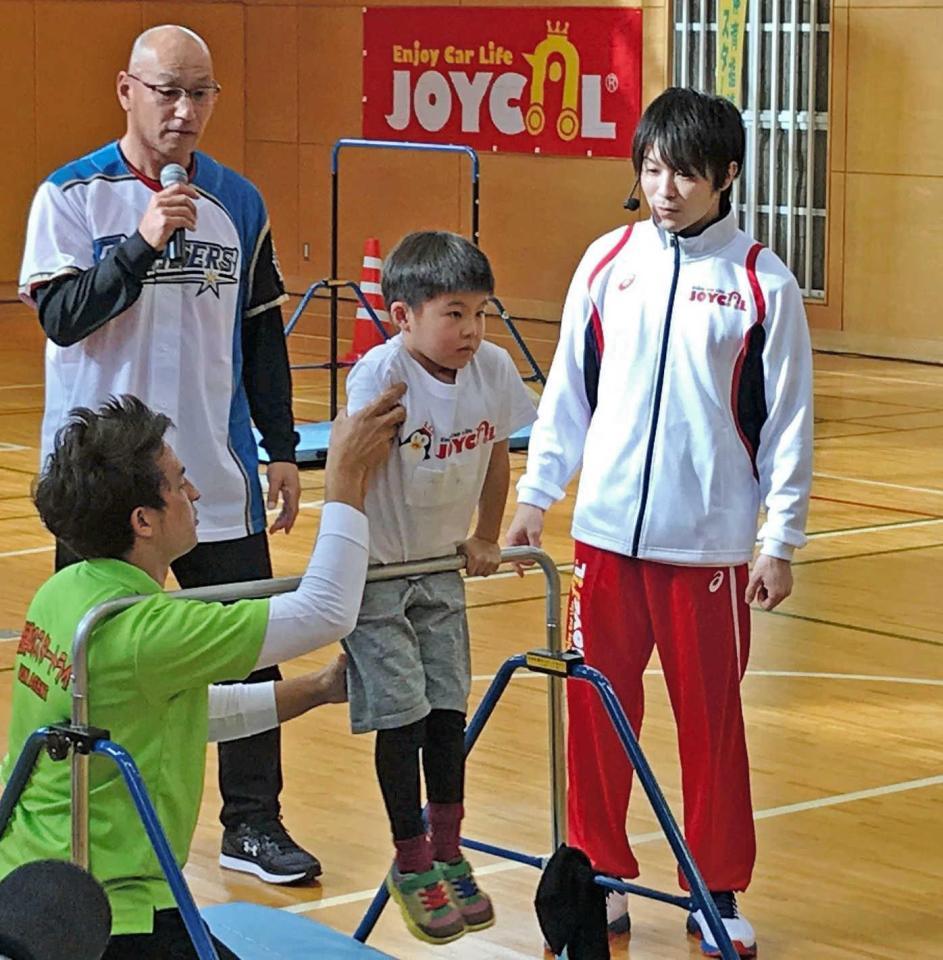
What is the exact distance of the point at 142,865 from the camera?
9.50ft

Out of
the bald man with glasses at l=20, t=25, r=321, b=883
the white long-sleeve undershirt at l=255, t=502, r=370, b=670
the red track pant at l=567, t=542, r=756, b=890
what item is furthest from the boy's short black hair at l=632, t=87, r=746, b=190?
the white long-sleeve undershirt at l=255, t=502, r=370, b=670

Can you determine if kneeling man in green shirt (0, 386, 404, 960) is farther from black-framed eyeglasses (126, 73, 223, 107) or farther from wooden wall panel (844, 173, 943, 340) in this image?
wooden wall panel (844, 173, 943, 340)

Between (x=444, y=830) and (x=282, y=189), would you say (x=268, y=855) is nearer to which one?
(x=444, y=830)

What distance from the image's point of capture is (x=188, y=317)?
4.05m

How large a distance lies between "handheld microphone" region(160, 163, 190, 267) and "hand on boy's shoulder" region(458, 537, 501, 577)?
0.84m

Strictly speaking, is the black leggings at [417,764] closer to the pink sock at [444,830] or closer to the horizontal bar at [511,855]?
the pink sock at [444,830]

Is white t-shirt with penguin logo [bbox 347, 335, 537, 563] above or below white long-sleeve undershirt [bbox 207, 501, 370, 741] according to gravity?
above

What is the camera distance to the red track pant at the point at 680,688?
3.85 meters

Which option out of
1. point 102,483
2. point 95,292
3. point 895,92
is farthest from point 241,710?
point 895,92

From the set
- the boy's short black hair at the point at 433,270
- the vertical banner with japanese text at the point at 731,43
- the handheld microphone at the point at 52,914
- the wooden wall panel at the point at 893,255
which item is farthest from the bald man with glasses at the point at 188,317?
the vertical banner with japanese text at the point at 731,43

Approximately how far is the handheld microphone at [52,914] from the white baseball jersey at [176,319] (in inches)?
87.1

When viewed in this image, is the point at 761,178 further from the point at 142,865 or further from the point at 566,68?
the point at 142,865

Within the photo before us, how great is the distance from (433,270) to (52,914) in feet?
5.60

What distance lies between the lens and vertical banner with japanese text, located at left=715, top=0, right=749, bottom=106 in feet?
44.7
